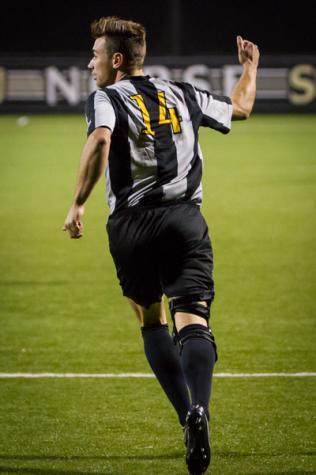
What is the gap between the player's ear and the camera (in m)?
4.90

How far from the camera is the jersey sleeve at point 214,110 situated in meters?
5.14

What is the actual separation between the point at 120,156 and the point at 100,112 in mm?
239

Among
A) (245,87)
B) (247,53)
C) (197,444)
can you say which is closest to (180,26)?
(247,53)

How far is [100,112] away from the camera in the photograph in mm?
4703

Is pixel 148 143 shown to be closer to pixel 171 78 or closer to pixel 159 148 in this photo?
pixel 159 148

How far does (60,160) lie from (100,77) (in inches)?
575

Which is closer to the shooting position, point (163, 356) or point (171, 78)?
point (163, 356)

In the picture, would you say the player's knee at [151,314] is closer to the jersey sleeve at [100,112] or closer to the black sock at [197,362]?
the black sock at [197,362]

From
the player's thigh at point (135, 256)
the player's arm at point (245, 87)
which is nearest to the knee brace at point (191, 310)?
the player's thigh at point (135, 256)

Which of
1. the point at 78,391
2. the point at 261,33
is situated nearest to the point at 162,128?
the point at 78,391

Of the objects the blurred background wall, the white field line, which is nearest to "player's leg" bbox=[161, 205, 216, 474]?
the white field line

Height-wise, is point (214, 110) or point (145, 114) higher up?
point (145, 114)

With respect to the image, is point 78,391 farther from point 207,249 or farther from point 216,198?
point 216,198

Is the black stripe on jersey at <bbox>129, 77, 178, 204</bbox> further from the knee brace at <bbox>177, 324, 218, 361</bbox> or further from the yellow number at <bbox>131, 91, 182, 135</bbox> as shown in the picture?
the knee brace at <bbox>177, 324, 218, 361</bbox>
